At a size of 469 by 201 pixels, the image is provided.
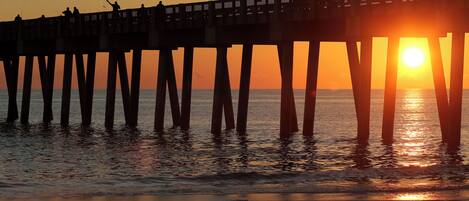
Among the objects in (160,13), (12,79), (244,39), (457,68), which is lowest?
(12,79)

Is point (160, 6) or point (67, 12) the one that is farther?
point (67, 12)

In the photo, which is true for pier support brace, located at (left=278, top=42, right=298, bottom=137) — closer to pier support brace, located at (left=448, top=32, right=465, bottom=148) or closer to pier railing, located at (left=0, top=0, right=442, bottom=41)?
pier railing, located at (left=0, top=0, right=442, bottom=41)

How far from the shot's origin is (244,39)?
5884cm

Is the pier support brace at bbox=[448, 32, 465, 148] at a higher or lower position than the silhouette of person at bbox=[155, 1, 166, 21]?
lower

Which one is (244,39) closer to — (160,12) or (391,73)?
(160,12)

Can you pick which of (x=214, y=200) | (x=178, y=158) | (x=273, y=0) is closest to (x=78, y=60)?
(x=273, y=0)

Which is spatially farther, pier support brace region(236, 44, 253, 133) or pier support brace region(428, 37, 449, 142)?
pier support brace region(236, 44, 253, 133)

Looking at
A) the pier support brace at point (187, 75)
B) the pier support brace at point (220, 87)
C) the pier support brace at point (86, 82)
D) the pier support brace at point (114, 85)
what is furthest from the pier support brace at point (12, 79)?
the pier support brace at point (220, 87)

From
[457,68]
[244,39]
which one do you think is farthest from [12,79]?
[457,68]

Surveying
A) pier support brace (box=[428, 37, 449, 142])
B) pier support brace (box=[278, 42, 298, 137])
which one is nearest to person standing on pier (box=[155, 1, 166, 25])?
pier support brace (box=[278, 42, 298, 137])

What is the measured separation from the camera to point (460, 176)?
1399 inches

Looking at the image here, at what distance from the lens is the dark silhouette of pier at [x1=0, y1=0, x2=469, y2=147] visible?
47.3m

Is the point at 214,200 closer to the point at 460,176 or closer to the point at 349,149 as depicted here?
the point at 460,176

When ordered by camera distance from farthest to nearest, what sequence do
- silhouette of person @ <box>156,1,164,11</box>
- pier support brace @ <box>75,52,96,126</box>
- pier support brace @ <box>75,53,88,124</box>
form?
1. pier support brace @ <box>75,53,88,124</box>
2. pier support brace @ <box>75,52,96,126</box>
3. silhouette of person @ <box>156,1,164,11</box>
